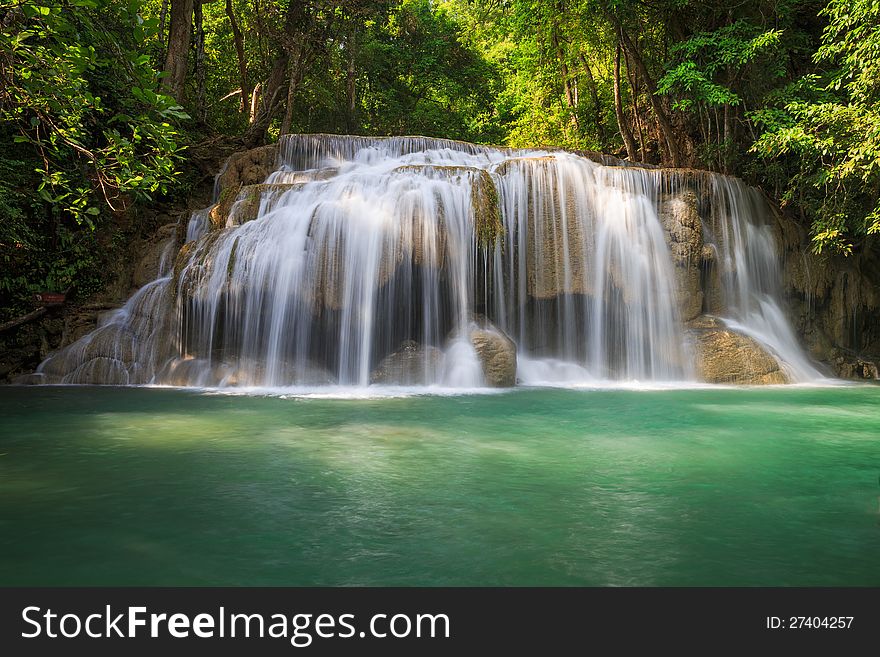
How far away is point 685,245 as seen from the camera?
13.0 m

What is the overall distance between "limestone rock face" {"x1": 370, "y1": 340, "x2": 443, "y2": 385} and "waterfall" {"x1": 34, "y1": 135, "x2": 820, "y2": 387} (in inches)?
1.2

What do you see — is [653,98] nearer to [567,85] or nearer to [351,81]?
[567,85]

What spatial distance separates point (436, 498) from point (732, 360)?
350 inches

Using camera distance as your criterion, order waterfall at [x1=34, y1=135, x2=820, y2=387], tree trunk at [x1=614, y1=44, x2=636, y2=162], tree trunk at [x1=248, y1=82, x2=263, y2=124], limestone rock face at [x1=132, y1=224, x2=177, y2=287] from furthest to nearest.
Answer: tree trunk at [x1=248, y1=82, x2=263, y2=124], tree trunk at [x1=614, y1=44, x2=636, y2=162], limestone rock face at [x1=132, y1=224, x2=177, y2=287], waterfall at [x1=34, y1=135, x2=820, y2=387]

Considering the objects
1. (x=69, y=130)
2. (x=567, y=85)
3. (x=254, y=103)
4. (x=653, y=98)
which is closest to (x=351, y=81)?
(x=254, y=103)

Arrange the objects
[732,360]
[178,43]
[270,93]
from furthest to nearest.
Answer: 1. [270,93]
2. [178,43]
3. [732,360]

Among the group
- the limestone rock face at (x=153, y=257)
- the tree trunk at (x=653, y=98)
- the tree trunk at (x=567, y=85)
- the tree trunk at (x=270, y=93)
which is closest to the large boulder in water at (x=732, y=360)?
the tree trunk at (x=653, y=98)

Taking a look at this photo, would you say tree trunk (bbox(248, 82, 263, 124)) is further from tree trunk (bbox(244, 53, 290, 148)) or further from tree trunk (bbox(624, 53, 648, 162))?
tree trunk (bbox(624, 53, 648, 162))

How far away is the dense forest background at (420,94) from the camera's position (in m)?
5.15

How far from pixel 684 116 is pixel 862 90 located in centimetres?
729

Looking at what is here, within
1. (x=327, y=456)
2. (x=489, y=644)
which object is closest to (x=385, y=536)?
(x=489, y=644)

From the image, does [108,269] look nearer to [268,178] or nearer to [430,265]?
[268,178]

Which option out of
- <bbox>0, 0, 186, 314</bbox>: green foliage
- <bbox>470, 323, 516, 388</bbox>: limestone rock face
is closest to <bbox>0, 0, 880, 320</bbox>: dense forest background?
<bbox>0, 0, 186, 314</bbox>: green foliage

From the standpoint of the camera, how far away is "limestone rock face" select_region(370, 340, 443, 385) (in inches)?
425
